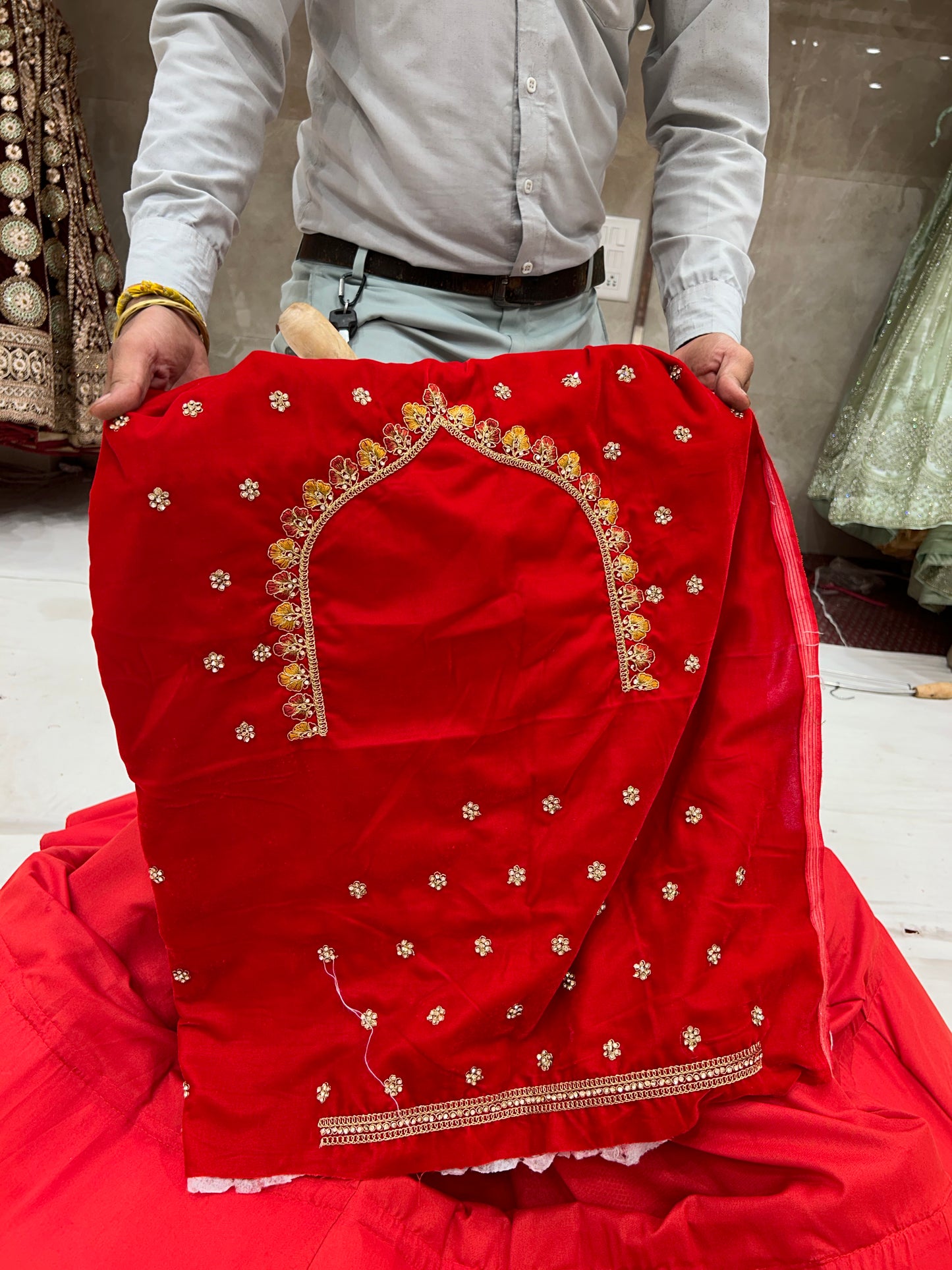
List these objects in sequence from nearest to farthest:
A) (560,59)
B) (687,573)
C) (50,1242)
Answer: (50,1242), (687,573), (560,59)

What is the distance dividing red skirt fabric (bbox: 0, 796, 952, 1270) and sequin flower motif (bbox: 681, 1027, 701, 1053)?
0.26 feet

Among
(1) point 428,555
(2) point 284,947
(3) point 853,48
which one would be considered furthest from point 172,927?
(3) point 853,48

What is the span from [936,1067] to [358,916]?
2.00 feet

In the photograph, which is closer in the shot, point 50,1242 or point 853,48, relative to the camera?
point 50,1242

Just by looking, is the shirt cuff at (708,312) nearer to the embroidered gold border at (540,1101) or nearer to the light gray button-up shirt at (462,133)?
the light gray button-up shirt at (462,133)

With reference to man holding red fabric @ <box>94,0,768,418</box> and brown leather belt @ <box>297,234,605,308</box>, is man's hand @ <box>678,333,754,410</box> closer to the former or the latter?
man holding red fabric @ <box>94,0,768,418</box>

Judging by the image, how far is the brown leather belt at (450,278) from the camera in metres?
0.89

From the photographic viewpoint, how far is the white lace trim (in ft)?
2.07

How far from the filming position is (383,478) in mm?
662

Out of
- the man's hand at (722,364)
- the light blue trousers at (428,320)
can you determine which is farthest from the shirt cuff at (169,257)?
the man's hand at (722,364)

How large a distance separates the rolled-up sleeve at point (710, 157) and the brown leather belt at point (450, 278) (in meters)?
0.13

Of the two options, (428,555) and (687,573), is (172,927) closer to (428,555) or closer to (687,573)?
(428,555)

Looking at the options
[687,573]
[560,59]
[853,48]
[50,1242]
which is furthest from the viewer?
[853,48]

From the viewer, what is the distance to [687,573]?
0.73 m
